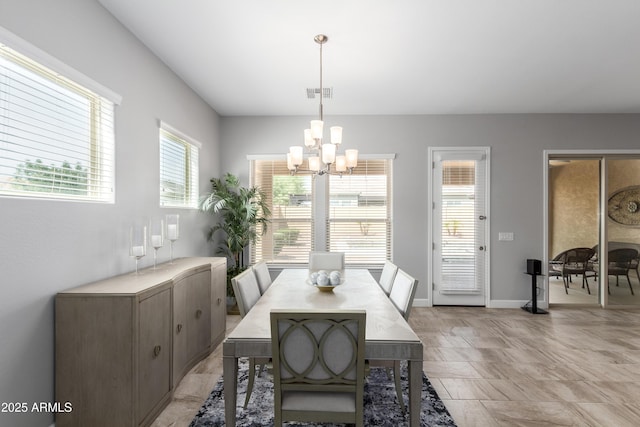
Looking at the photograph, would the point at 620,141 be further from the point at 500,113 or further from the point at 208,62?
the point at 208,62

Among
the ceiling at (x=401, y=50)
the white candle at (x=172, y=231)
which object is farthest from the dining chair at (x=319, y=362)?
the ceiling at (x=401, y=50)

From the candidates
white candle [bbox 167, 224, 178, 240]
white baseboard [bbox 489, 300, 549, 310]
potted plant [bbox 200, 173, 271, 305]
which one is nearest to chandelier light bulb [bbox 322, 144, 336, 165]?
white candle [bbox 167, 224, 178, 240]

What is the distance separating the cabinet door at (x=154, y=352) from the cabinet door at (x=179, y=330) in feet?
0.36

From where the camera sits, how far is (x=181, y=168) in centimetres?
368

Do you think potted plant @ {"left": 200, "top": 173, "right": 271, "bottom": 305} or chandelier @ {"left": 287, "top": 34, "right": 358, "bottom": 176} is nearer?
chandelier @ {"left": 287, "top": 34, "right": 358, "bottom": 176}

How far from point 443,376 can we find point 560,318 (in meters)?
2.67

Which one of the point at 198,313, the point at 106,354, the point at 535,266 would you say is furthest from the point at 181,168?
the point at 535,266

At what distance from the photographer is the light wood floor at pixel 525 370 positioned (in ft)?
7.16

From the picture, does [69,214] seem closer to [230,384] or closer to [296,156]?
[230,384]

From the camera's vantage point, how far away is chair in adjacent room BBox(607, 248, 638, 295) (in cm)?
470

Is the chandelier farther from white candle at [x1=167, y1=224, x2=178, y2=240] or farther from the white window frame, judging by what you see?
the white window frame

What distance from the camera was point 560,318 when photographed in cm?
423

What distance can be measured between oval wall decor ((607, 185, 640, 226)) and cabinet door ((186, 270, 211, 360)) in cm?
573

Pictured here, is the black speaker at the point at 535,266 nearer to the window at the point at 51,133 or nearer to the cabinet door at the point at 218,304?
the cabinet door at the point at 218,304
